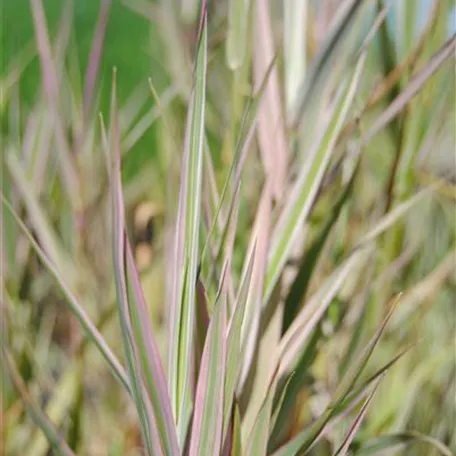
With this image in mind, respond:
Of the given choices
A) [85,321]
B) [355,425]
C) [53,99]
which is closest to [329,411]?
[355,425]

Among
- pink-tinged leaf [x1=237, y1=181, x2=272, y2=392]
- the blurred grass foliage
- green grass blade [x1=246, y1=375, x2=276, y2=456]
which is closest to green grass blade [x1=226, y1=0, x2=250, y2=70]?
the blurred grass foliage

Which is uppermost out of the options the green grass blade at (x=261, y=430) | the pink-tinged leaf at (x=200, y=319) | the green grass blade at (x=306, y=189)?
the green grass blade at (x=306, y=189)

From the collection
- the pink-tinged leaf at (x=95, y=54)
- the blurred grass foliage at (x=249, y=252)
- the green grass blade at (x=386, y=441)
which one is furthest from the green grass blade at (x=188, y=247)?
the pink-tinged leaf at (x=95, y=54)

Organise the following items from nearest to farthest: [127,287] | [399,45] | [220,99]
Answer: [127,287] → [399,45] → [220,99]

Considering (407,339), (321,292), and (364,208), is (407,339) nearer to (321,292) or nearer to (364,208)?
(364,208)

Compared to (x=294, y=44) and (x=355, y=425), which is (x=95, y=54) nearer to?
(x=294, y=44)

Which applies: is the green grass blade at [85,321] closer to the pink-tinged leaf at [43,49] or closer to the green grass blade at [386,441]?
the green grass blade at [386,441]

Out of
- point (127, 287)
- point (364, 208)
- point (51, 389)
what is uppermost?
point (127, 287)

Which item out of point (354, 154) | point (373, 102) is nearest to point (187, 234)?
point (354, 154)
